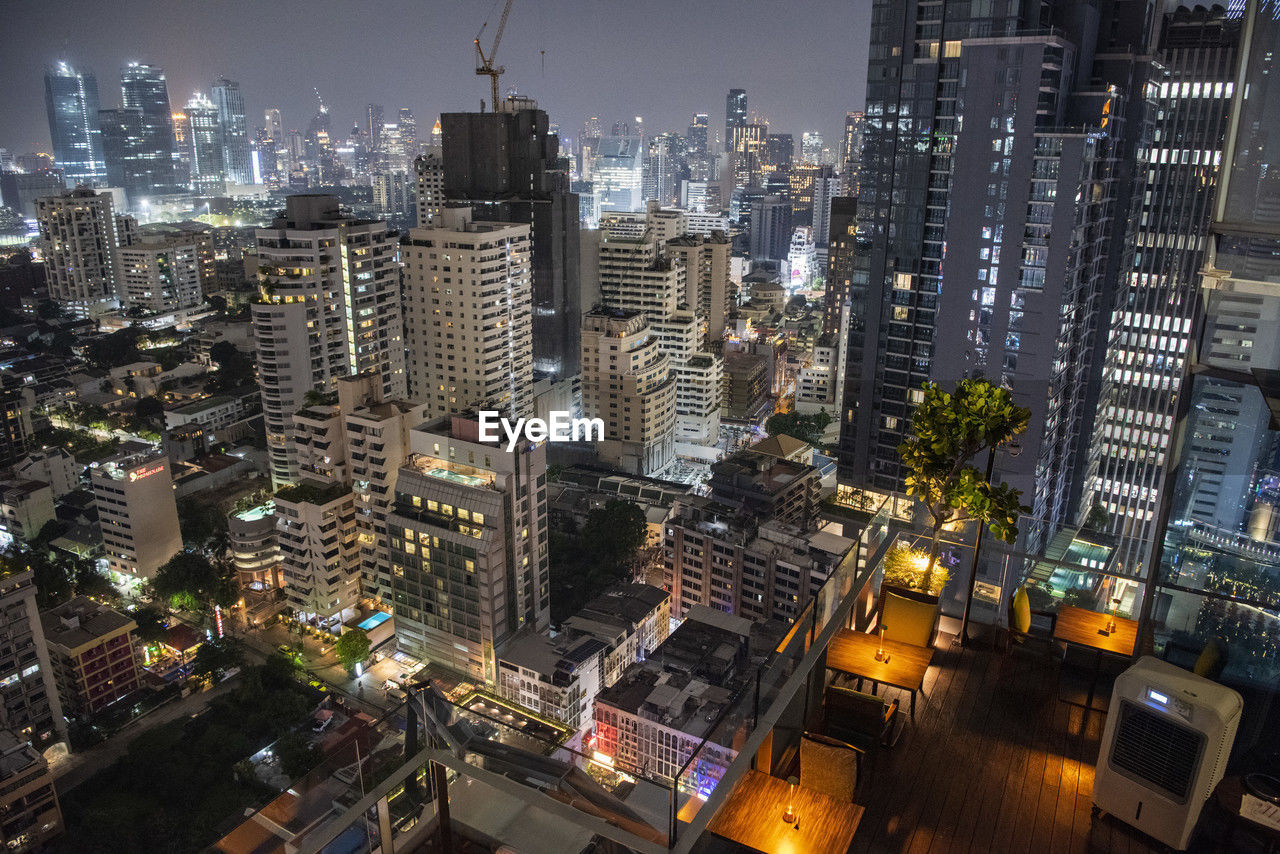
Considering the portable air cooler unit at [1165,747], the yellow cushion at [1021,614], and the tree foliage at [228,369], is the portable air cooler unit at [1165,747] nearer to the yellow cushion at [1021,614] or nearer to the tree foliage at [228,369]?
the yellow cushion at [1021,614]

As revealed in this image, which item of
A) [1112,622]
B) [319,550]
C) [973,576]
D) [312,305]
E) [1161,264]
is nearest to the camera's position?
[1112,622]

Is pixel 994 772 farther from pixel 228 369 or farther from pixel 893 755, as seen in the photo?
pixel 228 369

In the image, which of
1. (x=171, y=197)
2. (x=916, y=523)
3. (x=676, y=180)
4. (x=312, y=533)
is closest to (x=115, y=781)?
(x=312, y=533)

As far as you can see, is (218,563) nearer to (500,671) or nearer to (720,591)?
Result: (500,671)

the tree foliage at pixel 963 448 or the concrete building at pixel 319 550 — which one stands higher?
the tree foliage at pixel 963 448

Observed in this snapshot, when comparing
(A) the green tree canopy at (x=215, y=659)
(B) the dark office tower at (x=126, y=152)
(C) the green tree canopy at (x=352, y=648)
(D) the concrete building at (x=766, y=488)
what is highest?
(B) the dark office tower at (x=126, y=152)

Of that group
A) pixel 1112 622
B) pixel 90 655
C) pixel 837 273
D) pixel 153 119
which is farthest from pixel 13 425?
pixel 153 119

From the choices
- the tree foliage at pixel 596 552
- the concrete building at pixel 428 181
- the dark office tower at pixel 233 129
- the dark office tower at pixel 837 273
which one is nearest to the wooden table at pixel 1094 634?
the tree foliage at pixel 596 552
